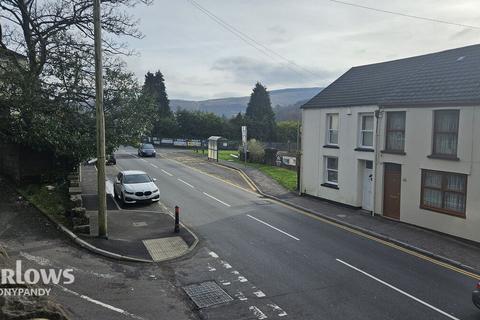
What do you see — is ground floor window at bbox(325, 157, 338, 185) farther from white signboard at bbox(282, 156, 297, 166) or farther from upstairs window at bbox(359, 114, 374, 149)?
white signboard at bbox(282, 156, 297, 166)

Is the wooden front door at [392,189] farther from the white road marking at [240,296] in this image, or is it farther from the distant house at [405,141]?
the white road marking at [240,296]

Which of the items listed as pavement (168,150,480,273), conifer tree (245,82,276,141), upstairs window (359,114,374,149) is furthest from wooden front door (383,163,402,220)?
conifer tree (245,82,276,141)

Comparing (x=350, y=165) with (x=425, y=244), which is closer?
(x=425, y=244)

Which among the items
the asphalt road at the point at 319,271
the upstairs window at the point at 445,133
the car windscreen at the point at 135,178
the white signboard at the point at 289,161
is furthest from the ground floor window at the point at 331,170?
the white signboard at the point at 289,161

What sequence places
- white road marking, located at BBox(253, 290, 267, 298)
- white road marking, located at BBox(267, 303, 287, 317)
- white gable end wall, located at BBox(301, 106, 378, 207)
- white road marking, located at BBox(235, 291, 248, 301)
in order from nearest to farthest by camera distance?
white road marking, located at BBox(267, 303, 287, 317) < white road marking, located at BBox(235, 291, 248, 301) < white road marking, located at BBox(253, 290, 267, 298) < white gable end wall, located at BBox(301, 106, 378, 207)

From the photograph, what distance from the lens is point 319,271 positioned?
11.6 m

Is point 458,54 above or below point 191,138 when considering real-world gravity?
above

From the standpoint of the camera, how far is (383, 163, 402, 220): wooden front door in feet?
59.2

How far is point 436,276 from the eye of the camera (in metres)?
11.5

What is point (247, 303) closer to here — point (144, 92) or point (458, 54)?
point (144, 92)

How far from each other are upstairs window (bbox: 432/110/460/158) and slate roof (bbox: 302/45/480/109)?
54cm

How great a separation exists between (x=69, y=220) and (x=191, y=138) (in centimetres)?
5806

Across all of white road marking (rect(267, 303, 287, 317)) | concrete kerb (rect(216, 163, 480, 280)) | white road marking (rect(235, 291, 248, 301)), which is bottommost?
concrete kerb (rect(216, 163, 480, 280))

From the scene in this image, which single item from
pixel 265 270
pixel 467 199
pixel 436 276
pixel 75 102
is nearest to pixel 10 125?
pixel 75 102
